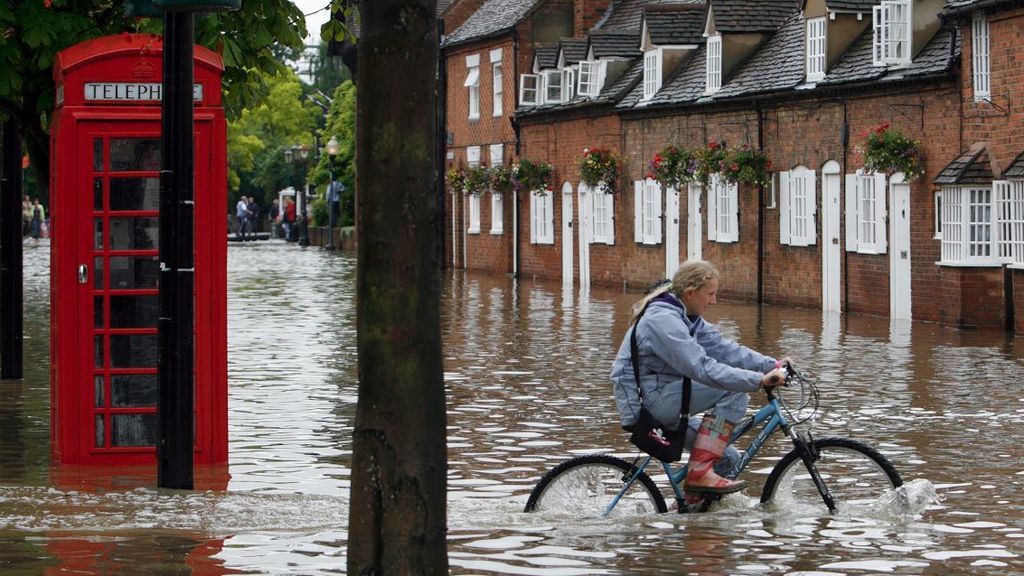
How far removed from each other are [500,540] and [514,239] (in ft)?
129

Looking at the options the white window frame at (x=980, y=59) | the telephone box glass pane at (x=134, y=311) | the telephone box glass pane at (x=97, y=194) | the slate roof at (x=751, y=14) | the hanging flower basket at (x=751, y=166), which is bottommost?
the telephone box glass pane at (x=134, y=311)

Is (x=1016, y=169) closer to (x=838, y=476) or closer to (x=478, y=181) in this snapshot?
(x=838, y=476)

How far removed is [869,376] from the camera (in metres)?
19.2

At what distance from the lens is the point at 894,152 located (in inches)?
1125

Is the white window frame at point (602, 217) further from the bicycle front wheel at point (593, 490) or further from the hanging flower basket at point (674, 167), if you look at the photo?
the bicycle front wheel at point (593, 490)

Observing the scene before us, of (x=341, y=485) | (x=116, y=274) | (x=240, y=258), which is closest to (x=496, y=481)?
(x=341, y=485)

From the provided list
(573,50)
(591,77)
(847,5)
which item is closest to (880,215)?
(847,5)

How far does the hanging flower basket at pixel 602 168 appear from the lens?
4147 cm

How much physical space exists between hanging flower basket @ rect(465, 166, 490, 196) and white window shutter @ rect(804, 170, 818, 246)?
17.9 meters

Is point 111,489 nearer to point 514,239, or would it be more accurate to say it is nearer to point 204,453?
point 204,453

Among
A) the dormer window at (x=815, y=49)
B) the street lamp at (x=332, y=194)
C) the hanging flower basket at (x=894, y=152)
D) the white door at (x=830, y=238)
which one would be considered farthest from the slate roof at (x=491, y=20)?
the hanging flower basket at (x=894, y=152)

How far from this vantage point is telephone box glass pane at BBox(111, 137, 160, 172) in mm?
12031

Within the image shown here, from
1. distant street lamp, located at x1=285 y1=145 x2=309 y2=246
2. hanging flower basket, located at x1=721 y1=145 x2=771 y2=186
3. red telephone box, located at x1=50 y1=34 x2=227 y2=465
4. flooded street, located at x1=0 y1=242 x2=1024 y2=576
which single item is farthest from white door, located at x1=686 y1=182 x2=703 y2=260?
distant street lamp, located at x1=285 y1=145 x2=309 y2=246

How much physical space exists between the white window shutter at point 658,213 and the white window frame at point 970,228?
479 inches
